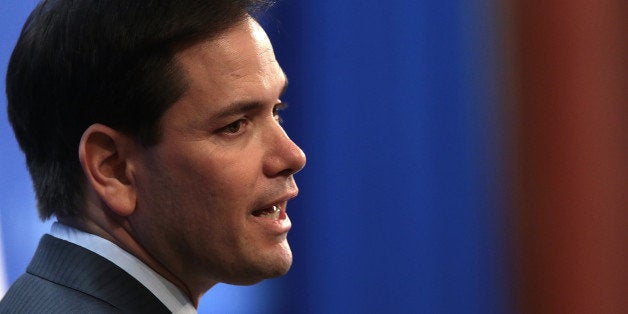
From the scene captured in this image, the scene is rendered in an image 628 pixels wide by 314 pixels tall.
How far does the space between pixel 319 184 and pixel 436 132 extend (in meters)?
0.26

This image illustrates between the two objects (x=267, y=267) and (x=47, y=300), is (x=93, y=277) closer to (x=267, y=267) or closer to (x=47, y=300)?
(x=47, y=300)

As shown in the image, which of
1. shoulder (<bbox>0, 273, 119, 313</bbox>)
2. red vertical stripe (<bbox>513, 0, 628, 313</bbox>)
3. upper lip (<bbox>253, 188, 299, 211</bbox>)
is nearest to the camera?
shoulder (<bbox>0, 273, 119, 313</bbox>)

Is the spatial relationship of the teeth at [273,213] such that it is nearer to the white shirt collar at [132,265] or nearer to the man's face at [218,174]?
the man's face at [218,174]

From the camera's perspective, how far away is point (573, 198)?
1.80m

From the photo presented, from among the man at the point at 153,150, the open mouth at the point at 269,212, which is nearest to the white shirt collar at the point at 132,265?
the man at the point at 153,150

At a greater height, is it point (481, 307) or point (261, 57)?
point (261, 57)

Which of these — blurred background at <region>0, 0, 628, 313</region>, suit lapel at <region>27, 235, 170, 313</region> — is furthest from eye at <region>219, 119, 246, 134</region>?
blurred background at <region>0, 0, 628, 313</region>

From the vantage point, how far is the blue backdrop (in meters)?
1.82

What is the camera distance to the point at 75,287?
1.04m

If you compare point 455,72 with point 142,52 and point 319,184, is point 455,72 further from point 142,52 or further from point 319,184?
point 142,52

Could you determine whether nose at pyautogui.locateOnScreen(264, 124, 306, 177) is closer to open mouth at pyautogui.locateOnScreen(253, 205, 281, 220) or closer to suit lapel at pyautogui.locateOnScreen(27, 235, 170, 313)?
open mouth at pyautogui.locateOnScreen(253, 205, 281, 220)

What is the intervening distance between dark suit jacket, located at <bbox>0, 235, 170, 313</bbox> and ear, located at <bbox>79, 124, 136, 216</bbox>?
0.23ft

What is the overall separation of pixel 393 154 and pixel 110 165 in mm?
850

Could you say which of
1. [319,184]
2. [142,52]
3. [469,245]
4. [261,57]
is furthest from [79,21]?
[469,245]
